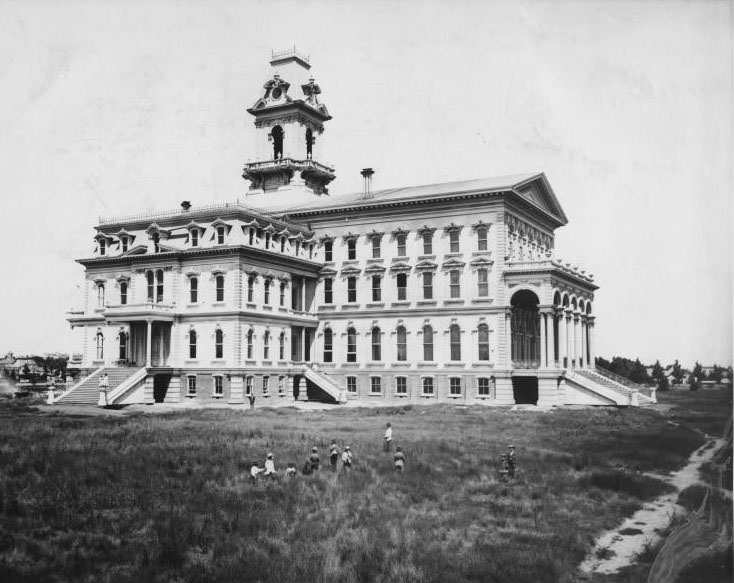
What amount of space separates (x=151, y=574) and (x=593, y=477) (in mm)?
12071

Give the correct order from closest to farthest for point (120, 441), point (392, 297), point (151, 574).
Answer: point (151, 574) < point (120, 441) < point (392, 297)

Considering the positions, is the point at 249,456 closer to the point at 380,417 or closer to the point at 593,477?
the point at 593,477

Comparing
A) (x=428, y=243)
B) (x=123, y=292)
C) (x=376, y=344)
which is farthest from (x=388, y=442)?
(x=123, y=292)

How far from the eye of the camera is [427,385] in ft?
155

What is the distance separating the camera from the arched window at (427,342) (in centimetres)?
4788

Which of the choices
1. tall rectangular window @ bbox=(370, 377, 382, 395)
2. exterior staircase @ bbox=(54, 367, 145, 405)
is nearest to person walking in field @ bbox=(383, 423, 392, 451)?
→ exterior staircase @ bbox=(54, 367, 145, 405)

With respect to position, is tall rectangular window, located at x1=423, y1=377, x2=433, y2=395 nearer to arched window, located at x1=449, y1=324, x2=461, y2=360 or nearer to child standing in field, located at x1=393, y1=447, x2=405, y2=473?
arched window, located at x1=449, y1=324, x2=461, y2=360

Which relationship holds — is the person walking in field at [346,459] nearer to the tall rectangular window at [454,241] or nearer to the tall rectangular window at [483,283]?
the tall rectangular window at [483,283]

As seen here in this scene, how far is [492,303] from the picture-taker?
45938mm

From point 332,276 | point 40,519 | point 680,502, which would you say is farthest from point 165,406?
point 680,502

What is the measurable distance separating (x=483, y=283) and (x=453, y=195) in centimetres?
556

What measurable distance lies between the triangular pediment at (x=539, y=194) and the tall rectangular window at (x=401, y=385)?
13.3m

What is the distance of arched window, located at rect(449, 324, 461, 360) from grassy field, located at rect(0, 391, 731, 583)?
1981 centimetres

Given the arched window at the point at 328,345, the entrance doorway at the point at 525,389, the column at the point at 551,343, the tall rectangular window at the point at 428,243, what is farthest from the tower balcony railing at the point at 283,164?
the column at the point at 551,343
